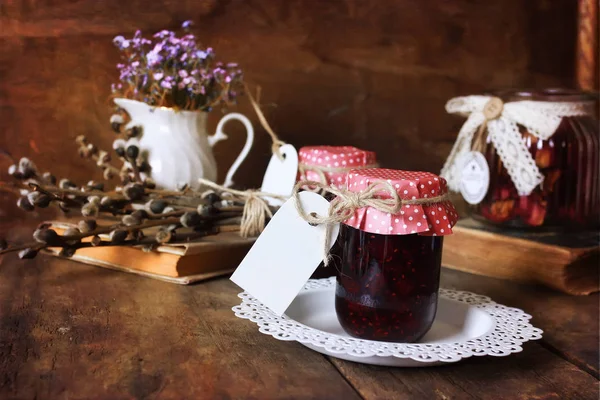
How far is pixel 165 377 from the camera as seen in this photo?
0.53 meters

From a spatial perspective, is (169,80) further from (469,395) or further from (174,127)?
(469,395)

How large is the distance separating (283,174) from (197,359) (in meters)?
0.41

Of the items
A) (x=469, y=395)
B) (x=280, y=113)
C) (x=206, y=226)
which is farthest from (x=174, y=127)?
(x=469, y=395)

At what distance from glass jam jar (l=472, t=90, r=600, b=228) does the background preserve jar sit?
383mm

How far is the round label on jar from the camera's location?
970 millimetres

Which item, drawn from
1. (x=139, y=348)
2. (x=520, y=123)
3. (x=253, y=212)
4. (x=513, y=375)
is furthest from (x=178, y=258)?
(x=520, y=123)

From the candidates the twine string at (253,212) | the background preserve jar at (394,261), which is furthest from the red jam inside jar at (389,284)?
the twine string at (253,212)

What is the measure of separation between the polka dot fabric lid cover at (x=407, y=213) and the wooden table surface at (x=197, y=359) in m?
0.13

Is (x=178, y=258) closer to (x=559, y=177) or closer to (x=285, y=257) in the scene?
(x=285, y=257)

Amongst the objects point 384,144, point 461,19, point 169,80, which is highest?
point 461,19

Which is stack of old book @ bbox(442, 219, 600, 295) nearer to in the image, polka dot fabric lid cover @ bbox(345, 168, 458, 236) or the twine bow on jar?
the twine bow on jar

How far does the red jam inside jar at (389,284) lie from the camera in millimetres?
594

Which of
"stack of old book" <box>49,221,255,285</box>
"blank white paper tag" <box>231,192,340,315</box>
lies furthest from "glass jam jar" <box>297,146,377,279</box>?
"blank white paper tag" <box>231,192,340,315</box>

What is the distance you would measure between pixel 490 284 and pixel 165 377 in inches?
21.7
